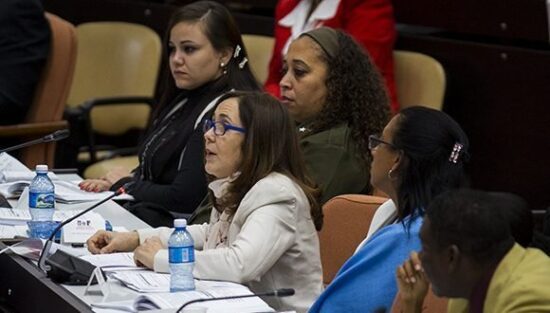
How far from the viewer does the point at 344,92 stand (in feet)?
14.2

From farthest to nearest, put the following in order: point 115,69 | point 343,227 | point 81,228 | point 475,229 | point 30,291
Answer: point 115,69 → point 81,228 → point 343,227 → point 30,291 → point 475,229

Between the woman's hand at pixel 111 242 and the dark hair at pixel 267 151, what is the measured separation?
38 cm

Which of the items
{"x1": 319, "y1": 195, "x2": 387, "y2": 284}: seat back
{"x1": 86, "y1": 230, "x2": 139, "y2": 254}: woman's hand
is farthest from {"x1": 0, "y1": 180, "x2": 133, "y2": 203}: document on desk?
{"x1": 319, "y1": 195, "x2": 387, "y2": 284}: seat back

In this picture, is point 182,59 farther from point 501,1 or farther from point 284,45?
point 501,1

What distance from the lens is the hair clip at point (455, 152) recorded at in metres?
3.19

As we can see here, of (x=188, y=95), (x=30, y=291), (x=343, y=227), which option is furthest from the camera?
(x=188, y=95)

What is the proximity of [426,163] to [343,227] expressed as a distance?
62 cm

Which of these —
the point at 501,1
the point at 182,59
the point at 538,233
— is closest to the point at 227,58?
the point at 182,59

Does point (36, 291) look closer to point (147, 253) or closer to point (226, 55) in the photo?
point (147, 253)

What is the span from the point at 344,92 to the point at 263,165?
0.86 meters

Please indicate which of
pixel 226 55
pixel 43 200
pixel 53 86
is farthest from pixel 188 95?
pixel 53 86

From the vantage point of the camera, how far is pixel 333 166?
4.22 metres

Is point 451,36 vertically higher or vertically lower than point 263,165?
lower

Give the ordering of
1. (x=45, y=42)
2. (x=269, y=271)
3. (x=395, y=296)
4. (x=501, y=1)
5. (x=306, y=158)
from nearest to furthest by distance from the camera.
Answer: (x=395, y=296) → (x=269, y=271) → (x=306, y=158) → (x=501, y=1) → (x=45, y=42)
